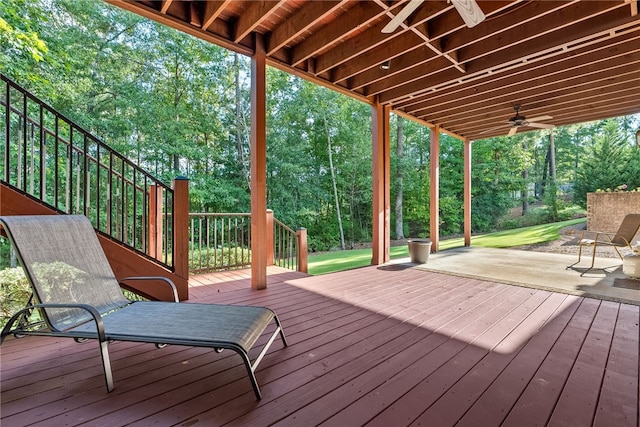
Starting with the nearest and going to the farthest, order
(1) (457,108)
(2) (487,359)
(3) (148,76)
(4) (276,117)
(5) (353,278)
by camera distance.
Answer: (2) (487,359)
(5) (353,278)
(1) (457,108)
(3) (148,76)
(4) (276,117)

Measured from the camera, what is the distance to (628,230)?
482 centimetres

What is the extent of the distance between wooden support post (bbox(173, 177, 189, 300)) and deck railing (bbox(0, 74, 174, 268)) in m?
0.06

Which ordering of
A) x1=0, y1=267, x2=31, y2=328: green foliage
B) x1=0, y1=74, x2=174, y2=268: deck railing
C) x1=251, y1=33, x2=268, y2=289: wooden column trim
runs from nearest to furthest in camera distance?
x1=0, y1=74, x2=174, y2=268: deck railing < x1=0, y1=267, x2=31, y2=328: green foliage < x1=251, y1=33, x2=268, y2=289: wooden column trim

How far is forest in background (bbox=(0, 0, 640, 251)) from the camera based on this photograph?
8.60 m

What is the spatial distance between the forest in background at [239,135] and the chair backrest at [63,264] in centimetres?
441

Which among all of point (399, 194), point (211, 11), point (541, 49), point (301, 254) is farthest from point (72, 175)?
point (399, 194)

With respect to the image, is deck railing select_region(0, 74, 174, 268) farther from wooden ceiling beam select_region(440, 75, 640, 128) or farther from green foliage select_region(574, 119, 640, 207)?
green foliage select_region(574, 119, 640, 207)

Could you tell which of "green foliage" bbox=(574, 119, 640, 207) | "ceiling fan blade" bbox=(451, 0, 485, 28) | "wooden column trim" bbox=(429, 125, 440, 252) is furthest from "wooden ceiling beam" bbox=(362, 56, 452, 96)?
"green foliage" bbox=(574, 119, 640, 207)


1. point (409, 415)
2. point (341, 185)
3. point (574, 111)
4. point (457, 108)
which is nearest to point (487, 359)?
point (409, 415)

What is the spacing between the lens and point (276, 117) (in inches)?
526

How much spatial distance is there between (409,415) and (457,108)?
20.3ft

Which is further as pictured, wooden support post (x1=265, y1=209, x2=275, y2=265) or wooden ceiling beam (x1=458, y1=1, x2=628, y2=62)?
wooden support post (x1=265, y1=209, x2=275, y2=265)

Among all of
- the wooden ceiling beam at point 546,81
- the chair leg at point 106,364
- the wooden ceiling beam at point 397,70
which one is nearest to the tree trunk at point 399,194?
the wooden ceiling beam at point 546,81

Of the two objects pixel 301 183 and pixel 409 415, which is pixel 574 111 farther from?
pixel 301 183
